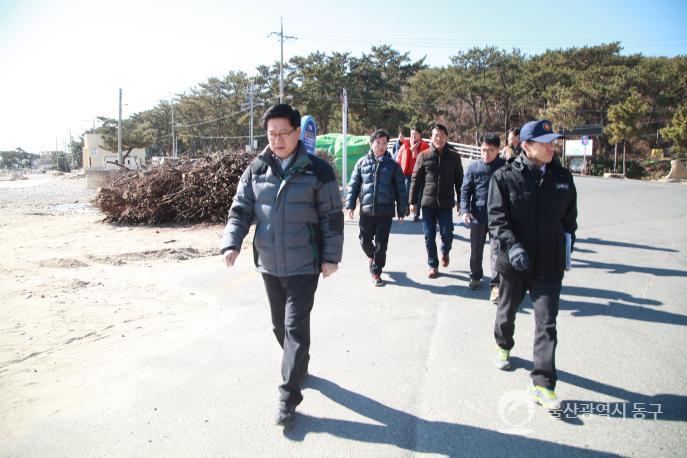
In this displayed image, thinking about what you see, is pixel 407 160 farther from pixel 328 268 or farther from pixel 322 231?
pixel 328 268

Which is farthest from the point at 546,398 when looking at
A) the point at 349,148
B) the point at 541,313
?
the point at 349,148

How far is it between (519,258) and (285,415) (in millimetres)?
1839

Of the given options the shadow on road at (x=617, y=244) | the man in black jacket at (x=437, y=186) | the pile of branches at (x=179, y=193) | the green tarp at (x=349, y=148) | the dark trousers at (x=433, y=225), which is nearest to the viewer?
the man in black jacket at (x=437, y=186)

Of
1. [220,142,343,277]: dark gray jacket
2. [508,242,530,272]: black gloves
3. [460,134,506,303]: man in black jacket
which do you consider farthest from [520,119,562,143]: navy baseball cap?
[460,134,506,303]: man in black jacket

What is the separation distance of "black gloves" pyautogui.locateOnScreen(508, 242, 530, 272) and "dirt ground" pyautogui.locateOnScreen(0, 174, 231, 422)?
3429 millimetres

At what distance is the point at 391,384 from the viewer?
3336mm

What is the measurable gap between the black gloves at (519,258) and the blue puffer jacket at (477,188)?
2.48 metres

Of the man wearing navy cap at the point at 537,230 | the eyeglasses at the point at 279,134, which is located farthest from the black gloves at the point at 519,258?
the eyeglasses at the point at 279,134

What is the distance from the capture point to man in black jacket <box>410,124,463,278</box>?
19.6ft

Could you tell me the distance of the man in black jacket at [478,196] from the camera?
5.43 m

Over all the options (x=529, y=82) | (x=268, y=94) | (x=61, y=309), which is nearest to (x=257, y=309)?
(x=61, y=309)

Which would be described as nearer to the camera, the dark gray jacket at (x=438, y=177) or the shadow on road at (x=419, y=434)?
the shadow on road at (x=419, y=434)

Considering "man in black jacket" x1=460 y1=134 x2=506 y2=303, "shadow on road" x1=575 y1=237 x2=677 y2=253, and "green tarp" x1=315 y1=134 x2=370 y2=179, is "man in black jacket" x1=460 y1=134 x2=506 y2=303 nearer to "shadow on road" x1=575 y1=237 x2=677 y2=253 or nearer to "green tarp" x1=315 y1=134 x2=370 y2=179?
"shadow on road" x1=575 y1=237 x2=677 y2=253

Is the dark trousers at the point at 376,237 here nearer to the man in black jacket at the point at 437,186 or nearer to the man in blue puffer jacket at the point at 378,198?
the man in blue puffer jacket at the point at 378,198
